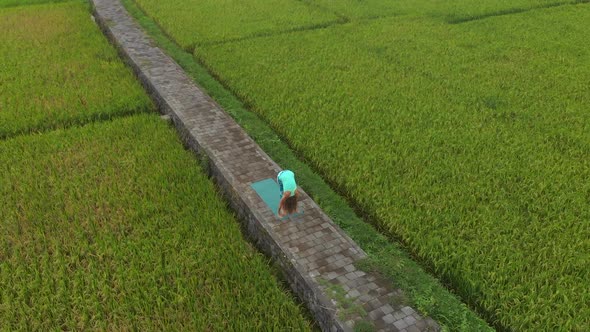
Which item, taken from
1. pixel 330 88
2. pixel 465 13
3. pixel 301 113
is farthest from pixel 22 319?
pixel 465 13

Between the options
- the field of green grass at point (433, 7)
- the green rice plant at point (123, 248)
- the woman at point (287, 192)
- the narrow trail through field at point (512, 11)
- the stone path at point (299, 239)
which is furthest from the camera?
the field of green grass at point (433, 7)

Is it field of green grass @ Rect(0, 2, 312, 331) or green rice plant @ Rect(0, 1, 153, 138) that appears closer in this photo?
field of green grass @ Rect(0, 2, 312, 331)

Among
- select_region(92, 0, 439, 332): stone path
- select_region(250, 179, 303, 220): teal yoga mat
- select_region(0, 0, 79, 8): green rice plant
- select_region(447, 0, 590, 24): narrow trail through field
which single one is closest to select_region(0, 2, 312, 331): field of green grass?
select_region(92, 0, 439, 332): stone path

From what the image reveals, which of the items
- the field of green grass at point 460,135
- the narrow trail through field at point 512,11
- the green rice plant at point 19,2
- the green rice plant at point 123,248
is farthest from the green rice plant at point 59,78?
the narrow trail through field at point 512,11

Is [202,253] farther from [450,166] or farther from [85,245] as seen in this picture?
[450,166]

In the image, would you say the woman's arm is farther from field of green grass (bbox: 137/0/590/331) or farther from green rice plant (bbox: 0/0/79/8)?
green rice plant (bbox: 0/0/79/8)

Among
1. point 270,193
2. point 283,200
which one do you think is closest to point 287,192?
point 283,200

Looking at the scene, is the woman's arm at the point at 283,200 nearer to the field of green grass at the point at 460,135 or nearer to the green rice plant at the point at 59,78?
the field of green grass at the point at 460,135
